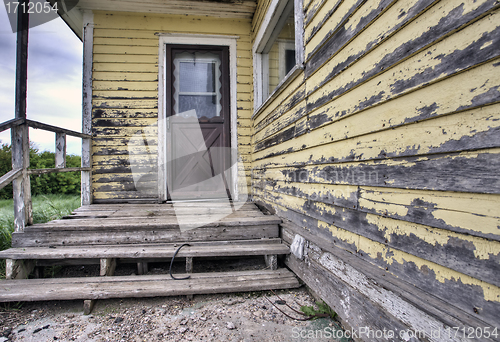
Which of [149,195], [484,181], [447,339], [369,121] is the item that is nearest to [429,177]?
[484,181]

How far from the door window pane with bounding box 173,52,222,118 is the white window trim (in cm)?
61

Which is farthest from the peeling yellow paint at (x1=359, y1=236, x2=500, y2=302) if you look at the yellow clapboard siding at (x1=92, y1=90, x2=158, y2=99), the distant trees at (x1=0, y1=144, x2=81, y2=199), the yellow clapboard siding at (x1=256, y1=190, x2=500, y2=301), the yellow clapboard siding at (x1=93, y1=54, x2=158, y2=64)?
the distant trees at (x1=0, y1=144, x2=81, y2=199)

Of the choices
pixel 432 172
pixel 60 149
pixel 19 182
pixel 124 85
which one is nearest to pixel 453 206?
pixel 432 172

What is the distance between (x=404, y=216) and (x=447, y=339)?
402mm

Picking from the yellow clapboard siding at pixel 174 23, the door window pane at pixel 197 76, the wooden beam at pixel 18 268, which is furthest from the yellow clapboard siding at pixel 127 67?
the wooden beam at pixel 18 268

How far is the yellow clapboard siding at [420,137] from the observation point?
0.69m

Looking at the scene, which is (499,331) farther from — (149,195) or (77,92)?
(77,92)

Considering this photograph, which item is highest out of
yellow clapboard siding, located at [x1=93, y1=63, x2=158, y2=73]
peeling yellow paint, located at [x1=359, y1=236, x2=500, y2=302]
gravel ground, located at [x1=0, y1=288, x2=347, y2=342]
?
yellow clapboard siding, located at [x1=93, y1=63, x2=158, y2=73]

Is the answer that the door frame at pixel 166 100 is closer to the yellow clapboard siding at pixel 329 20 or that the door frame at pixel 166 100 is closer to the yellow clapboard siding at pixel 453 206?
the yellow clapboard siding at pixel 329 20

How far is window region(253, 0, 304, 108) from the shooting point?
215 centimetres

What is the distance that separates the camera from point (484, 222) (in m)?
0.68

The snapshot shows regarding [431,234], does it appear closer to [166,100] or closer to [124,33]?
[166,100]

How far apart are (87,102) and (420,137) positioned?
373 centimetres

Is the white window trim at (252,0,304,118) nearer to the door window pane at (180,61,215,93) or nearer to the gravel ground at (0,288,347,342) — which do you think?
the door window pane at (180,61,215,93)
